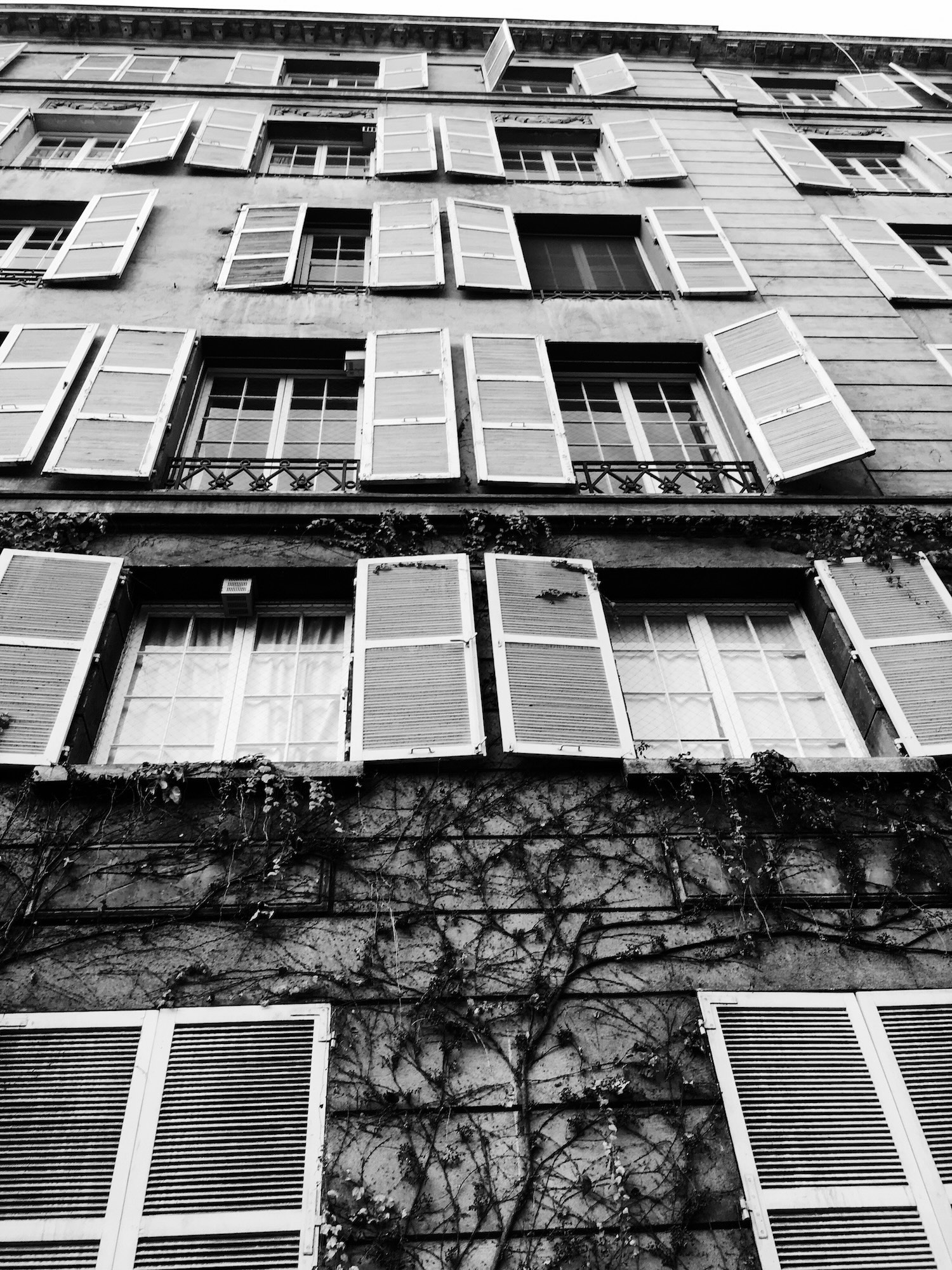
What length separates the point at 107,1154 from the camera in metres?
4.39

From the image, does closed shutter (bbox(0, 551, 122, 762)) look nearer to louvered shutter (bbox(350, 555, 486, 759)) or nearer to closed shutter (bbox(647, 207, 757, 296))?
louvered shutter (bbox(350, 555, 486, 759))

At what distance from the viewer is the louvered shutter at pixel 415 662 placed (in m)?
6.03

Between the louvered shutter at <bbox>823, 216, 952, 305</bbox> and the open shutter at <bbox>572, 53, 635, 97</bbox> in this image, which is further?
the open shutter at <bbox>572, 53, 635, 97</bbox>

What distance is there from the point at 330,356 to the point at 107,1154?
25.7 feet

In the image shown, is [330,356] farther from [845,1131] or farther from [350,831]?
[845,1131]

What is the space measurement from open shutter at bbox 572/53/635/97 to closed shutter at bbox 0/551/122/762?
1282 cm

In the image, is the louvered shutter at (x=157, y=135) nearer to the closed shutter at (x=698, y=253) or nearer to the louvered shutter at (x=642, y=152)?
the louvered shutter at (x=642, y=152)

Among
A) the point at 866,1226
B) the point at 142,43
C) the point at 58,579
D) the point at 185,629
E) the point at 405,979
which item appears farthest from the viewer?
the point at 142,43

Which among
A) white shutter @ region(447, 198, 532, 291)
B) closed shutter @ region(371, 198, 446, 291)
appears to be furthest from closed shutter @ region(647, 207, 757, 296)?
closed shutter @ region(371, 198, 446, 291)

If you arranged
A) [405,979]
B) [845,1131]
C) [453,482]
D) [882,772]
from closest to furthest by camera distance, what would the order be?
[845,1131], [405,979], [882,772], [453,482]

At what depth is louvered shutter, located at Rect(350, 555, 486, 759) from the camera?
19.8ft

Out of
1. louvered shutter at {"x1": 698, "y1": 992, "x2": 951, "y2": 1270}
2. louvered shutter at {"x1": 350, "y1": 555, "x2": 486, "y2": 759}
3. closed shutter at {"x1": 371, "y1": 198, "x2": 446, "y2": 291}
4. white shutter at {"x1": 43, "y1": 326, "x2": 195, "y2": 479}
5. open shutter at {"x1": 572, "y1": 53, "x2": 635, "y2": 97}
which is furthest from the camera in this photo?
open shutter at {"x1": 572, "y1": 53, "x2": 635, "y2": 97}

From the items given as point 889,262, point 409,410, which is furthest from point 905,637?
point 889,262

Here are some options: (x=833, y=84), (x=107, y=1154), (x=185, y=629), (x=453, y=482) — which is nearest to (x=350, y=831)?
(x=107, y=1154)
